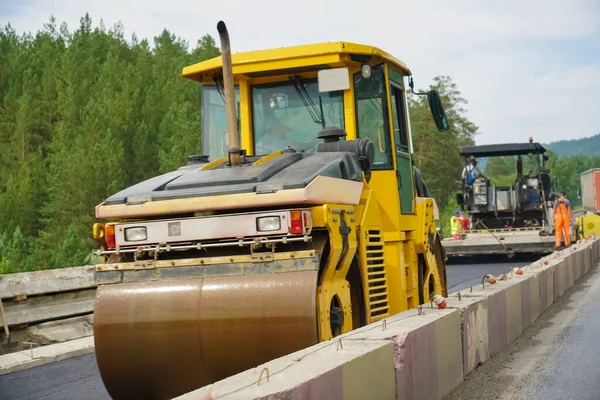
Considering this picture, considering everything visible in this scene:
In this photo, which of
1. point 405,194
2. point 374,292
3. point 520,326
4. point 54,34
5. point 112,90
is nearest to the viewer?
point 374,292

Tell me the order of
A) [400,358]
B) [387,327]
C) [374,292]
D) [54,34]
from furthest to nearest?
[54,34]
[374,292]
[387,327]
[400,358]

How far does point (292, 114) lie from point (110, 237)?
221 centimetres

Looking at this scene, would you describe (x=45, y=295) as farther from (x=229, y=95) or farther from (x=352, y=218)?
(x=352, y=218)

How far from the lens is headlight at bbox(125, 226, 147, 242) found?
6406 mm

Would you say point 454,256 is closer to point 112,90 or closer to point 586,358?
point 586,358

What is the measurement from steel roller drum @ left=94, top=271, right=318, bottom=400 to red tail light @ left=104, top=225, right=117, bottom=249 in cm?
38

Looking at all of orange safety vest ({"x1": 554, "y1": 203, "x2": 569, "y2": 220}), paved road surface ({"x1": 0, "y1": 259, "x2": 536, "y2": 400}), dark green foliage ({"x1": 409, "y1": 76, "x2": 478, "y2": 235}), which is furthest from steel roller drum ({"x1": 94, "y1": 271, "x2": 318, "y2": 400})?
dark green foliage ({"x1": 409, "y1": 76, "x2": 478, "y2": 235})

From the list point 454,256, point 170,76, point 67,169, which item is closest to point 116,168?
point 67,169

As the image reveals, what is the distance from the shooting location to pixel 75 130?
76562mm

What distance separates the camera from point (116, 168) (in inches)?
2729

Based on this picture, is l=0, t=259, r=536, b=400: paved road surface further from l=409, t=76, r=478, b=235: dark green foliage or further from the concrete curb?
l=409, t=76, r=478, b=235: dark green foliage

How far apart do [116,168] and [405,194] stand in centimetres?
6235

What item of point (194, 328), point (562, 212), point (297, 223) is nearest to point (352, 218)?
point (297, 223)

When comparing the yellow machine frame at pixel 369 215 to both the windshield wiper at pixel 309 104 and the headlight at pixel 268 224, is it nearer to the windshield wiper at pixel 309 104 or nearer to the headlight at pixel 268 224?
the windshield wiper at pixel 309 104
